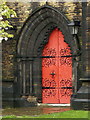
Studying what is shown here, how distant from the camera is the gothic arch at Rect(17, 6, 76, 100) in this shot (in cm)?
1822

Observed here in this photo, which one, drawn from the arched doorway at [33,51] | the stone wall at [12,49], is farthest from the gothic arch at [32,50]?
the stone wall at [12,49]

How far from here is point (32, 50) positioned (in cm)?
1844

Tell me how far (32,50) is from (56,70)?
4.07ft

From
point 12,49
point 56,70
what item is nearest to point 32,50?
point 12,49

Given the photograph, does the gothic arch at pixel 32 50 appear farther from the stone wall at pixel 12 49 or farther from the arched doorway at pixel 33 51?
the stone wall at pixel 12 49

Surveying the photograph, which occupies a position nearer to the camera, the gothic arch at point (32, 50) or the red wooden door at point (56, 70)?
the red wooden door at point (56, 70)

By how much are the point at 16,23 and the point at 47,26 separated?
1.26m

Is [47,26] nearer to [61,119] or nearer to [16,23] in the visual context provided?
[16,23]

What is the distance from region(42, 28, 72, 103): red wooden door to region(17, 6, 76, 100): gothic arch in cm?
22

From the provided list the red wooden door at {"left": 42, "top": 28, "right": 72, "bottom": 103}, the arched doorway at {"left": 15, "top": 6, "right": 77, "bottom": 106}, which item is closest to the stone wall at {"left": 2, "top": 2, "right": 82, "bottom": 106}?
the arched doorway at {"left": 15, "top": 6, "right": 77, "bottom": 106}

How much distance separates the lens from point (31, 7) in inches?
721

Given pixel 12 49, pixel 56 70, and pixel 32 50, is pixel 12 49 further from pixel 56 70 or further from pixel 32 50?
pixel 56 70

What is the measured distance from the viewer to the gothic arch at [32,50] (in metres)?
18.2

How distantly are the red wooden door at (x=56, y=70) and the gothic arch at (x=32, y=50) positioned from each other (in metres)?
0.22
